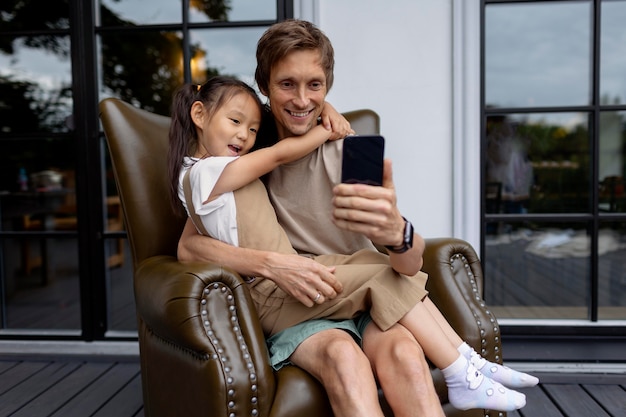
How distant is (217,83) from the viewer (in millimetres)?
1489

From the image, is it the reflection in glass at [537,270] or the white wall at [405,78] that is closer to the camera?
the white wall at [405,78]

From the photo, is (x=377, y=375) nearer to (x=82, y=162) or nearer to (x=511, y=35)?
(x=82, y=162)

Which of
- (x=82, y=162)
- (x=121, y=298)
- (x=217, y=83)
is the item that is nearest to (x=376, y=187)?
(x=217, y=83)

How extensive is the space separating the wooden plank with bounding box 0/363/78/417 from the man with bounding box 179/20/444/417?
1.19 meters

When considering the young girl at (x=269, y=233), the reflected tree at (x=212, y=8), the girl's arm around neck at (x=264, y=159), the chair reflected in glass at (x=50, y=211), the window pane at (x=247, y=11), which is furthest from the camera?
the chair reflected in glass at (x=50, y=211)

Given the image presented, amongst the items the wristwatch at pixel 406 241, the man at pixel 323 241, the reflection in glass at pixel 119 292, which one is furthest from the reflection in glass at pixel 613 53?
the reflection in glass at pixel 119 292

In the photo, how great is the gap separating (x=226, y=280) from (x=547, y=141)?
2.68 meters

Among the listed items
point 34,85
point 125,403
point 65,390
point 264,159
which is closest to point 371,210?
point 264,159

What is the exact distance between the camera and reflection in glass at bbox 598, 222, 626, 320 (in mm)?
2861

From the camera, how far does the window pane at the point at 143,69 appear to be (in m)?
4.33

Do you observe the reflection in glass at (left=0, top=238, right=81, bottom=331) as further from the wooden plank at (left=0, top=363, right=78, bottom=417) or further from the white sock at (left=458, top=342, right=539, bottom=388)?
the white sock at (left=458, top=342, right=539, bottom=388)

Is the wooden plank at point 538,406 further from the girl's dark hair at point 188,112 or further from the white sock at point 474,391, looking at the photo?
the girl's dark hair at point 188,112

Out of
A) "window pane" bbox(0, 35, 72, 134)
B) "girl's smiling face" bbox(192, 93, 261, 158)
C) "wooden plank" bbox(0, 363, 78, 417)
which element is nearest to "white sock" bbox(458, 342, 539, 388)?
"girl's smiling face" bbox(192, 93, 261, 158)

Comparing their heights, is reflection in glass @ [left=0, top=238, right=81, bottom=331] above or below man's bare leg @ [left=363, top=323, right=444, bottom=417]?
below
